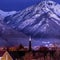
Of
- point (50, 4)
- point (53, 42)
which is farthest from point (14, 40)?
point (50, 4)

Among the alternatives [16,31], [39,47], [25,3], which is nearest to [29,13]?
[25,3]

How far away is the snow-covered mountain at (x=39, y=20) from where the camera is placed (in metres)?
2.98

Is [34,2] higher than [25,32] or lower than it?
higher

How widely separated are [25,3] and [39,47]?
29.8 inches

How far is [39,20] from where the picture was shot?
3.00 meters

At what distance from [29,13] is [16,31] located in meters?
0.37

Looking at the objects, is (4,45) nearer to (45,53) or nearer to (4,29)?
(4,29)

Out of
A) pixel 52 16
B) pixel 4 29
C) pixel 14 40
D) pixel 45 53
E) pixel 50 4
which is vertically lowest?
pixel 45 53

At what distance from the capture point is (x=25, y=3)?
301cm

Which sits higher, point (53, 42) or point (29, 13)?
point (29, 13)

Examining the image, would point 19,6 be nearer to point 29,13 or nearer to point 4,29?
point 29,13

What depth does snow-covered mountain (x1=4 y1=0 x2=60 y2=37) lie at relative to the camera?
9.77ft

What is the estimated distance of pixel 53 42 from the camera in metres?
A: 2.94

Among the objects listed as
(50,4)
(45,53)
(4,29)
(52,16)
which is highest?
(50,4)
